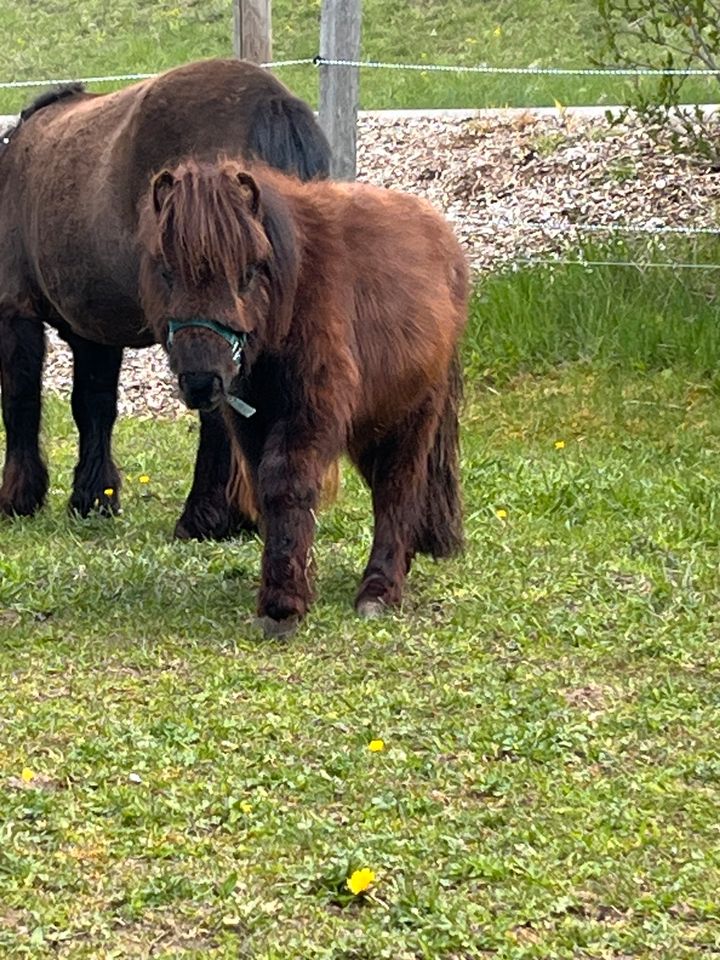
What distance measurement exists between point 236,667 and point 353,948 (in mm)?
2045

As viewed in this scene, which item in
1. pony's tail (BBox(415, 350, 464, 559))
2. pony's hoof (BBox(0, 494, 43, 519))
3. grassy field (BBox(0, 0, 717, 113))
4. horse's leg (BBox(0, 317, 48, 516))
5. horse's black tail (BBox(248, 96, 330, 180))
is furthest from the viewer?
grassy field (BBox(0, 0, 717, 113))

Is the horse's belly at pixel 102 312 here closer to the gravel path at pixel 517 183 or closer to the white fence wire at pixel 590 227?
the white fence wire at pixel 590 227

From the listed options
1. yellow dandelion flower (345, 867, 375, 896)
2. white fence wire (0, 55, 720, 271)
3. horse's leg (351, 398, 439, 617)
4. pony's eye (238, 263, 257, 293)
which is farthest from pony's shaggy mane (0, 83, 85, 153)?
yellow dandelion flower (345, 867, 375, 896)

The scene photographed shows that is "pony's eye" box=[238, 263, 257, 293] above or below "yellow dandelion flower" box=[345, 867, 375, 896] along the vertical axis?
above

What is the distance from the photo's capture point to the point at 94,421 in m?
8.84

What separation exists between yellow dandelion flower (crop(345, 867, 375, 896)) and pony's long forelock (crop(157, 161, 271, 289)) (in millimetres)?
2345

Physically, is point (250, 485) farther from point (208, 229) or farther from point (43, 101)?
point (43, 101)

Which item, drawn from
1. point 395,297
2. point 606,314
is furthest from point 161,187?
point 606,314

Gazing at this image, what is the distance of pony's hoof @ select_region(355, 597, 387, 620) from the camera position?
657cm

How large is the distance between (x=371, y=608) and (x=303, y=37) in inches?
710

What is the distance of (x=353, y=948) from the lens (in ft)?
13.0

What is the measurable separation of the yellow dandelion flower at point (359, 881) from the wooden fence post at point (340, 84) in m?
6.30

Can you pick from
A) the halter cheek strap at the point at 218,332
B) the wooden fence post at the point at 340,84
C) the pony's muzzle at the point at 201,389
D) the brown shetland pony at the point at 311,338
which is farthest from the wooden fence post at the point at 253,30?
the pony's muzzle at the point at 201,389

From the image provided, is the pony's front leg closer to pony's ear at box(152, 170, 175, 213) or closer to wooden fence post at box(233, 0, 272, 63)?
pony's ear at box(152, 170, 175, 213)
